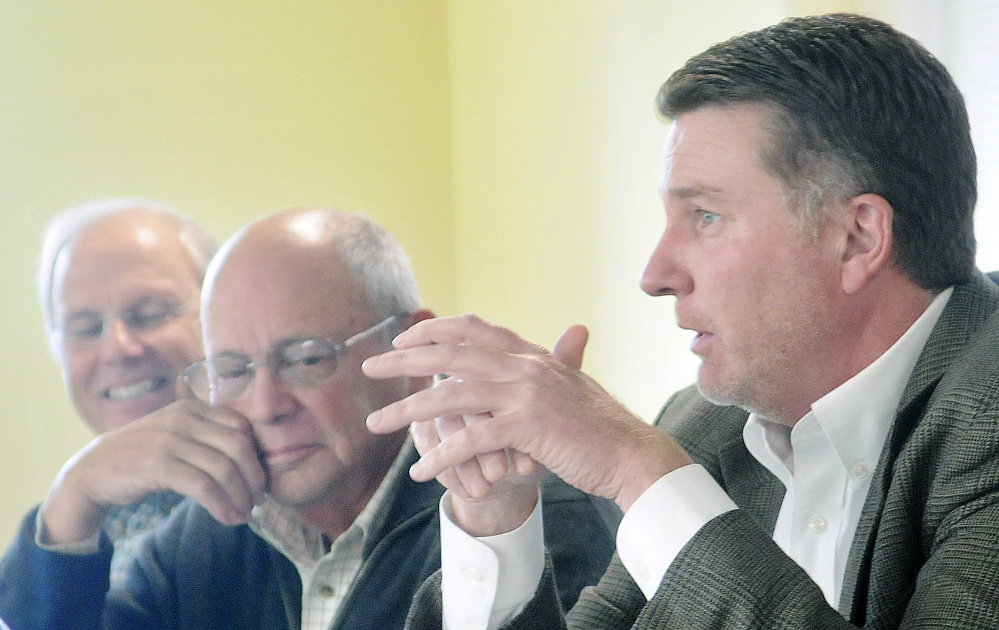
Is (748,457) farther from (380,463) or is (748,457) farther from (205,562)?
(205,562)

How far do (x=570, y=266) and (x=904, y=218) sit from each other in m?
0.69

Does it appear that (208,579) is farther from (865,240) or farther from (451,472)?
(865,240)

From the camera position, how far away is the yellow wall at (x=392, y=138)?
1078mm

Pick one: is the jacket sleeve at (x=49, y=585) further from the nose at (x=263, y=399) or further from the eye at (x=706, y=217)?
the eye at (x=706, y=217)

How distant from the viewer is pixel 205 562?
118cm

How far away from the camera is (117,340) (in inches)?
43.1

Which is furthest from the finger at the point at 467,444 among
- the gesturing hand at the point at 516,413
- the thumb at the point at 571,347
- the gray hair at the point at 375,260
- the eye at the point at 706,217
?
the eye at the point at 706,217

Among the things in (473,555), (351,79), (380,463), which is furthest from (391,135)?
(473,555)

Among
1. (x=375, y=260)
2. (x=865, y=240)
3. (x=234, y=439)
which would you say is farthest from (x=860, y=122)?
(x=234, y=439)

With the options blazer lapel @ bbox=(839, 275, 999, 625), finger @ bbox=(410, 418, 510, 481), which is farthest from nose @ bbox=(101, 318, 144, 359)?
blazer lapel @ bbox=(839, 275, 999, 625)

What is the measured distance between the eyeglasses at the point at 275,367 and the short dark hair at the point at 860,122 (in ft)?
2.04

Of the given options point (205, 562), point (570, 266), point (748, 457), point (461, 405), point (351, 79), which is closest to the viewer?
point (461, 405)

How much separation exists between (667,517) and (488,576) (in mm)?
281

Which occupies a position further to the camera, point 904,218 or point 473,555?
point 904,218
